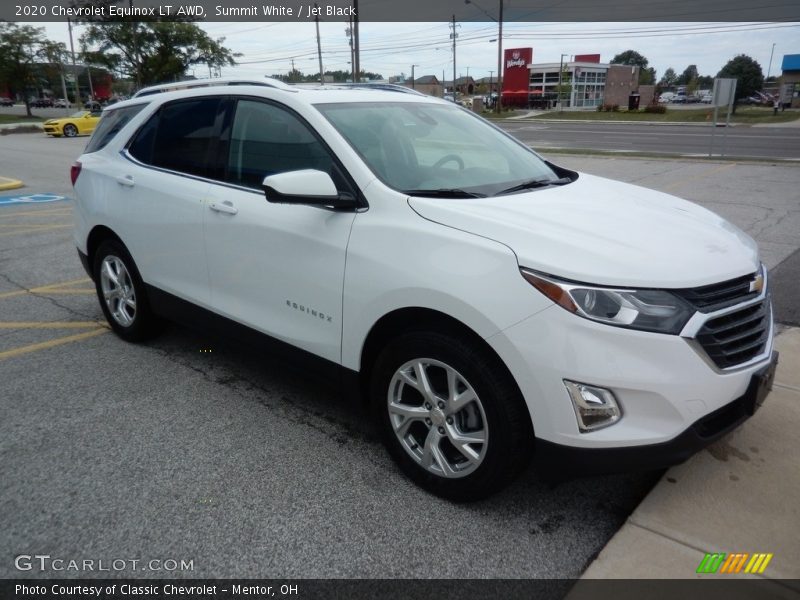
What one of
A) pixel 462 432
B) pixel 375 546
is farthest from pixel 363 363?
pixel 375 546

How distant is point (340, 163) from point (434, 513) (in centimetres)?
169

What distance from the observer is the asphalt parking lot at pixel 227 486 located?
250 cm

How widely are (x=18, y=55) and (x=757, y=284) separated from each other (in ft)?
206

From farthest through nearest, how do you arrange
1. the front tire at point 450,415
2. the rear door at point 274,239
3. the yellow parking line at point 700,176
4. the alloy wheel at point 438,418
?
the yellow parking line at point 700,176 → the rear door at point 274,239 → the alloy wheel at point 438,418 → the front tire at point 450,415

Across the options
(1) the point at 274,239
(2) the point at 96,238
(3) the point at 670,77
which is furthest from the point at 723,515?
(3) the point at 670,77

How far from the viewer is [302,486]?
2928 millimetres

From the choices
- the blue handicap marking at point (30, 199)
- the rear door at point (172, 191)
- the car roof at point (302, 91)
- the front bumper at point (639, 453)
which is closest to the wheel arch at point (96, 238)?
the rear door at point (172, 191)

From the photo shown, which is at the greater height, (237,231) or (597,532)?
(237,231)

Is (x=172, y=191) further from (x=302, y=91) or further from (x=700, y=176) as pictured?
(x=700, y=176)

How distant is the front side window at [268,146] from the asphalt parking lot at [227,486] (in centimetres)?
107

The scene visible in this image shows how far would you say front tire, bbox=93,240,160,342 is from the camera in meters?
4.41

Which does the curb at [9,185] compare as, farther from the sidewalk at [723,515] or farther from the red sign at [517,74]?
the red sign at [517,74]

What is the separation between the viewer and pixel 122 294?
4.59 meters

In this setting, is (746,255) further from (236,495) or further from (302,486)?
(236,495)
